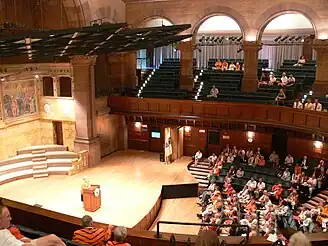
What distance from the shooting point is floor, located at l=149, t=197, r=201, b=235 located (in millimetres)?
13641

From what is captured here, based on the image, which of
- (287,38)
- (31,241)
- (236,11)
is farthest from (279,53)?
(31,241)

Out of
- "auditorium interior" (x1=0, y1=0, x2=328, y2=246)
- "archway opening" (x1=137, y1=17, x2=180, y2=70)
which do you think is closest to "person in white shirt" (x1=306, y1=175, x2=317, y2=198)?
"auditorium interior" (x1=0, y1=0, x2=328, y2=246)

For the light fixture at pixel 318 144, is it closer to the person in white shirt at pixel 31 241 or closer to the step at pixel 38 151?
the step at pixel 38 151

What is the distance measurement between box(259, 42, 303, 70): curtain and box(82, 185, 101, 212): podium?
16532 mm

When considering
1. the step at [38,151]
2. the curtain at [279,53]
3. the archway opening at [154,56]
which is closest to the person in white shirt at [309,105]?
the curtain at [279,53]

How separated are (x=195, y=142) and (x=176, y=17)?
6.57 meters

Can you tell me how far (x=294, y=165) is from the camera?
16.9 m

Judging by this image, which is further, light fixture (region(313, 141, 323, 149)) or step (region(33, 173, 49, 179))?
step (region(33, 173, 49, 179))

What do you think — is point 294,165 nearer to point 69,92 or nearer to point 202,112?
point 202,112

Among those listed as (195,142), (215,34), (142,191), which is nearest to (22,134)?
(142,191)

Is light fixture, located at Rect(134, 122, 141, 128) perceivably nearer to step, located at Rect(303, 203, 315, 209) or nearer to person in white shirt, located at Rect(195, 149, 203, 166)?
person in white shirt, located at Rect(195, 149, 203, 166)

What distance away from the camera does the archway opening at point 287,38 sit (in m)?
24.6

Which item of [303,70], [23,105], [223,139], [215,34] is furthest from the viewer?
[215,34]

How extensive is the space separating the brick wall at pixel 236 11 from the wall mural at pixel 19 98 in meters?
6.56
